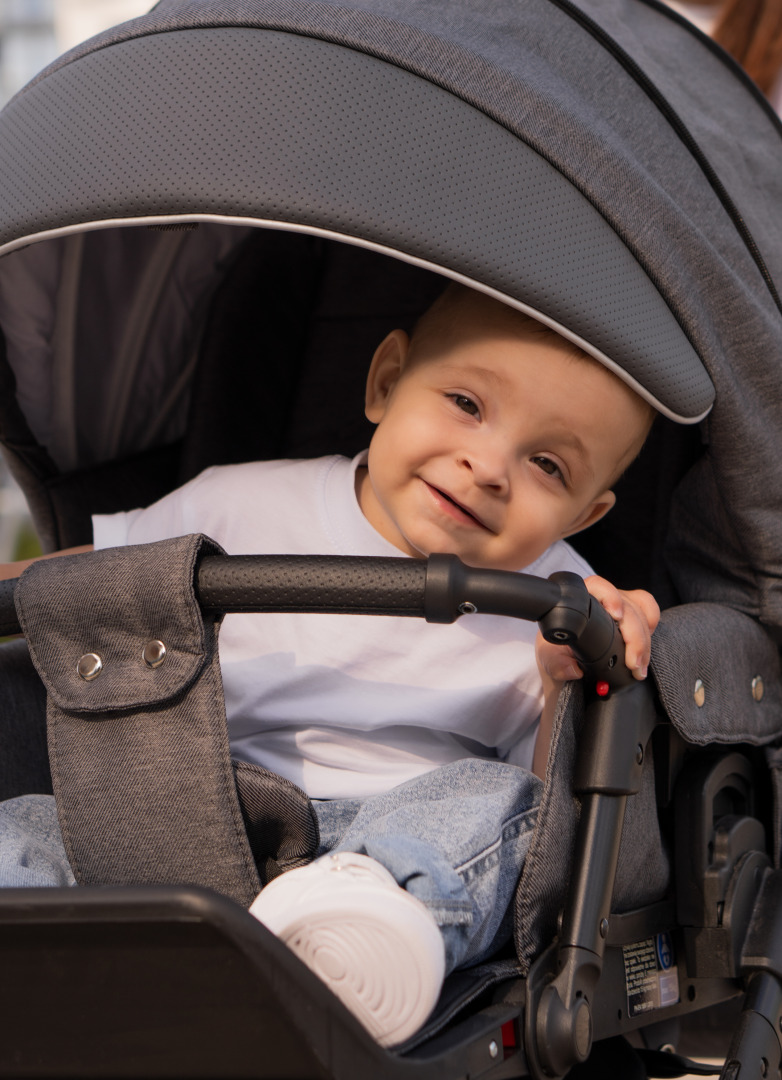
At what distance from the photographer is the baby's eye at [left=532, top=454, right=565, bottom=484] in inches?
53.8

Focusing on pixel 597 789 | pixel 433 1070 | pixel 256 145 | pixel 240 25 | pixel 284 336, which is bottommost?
pixel 433 1070

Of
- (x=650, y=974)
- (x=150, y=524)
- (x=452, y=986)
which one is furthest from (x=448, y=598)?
(x=150, y=524)

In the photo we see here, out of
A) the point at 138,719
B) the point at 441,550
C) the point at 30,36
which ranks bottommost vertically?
the point at 138,719

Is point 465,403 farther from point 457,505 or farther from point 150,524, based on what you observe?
point 150,524

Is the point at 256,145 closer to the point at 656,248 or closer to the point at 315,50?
the point at 315,50

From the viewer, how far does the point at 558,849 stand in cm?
111

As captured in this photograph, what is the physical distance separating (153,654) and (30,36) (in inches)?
489

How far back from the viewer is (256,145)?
109 cm

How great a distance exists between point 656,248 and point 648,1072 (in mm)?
1035

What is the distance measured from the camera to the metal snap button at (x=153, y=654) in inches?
41.9

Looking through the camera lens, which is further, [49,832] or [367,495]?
[367,495]

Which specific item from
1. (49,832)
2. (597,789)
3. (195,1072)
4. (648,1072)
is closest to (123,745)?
(49,832)

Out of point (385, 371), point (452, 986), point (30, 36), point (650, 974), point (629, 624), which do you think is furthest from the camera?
point (30, 36)

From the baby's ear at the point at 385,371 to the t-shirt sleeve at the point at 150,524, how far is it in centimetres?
29
